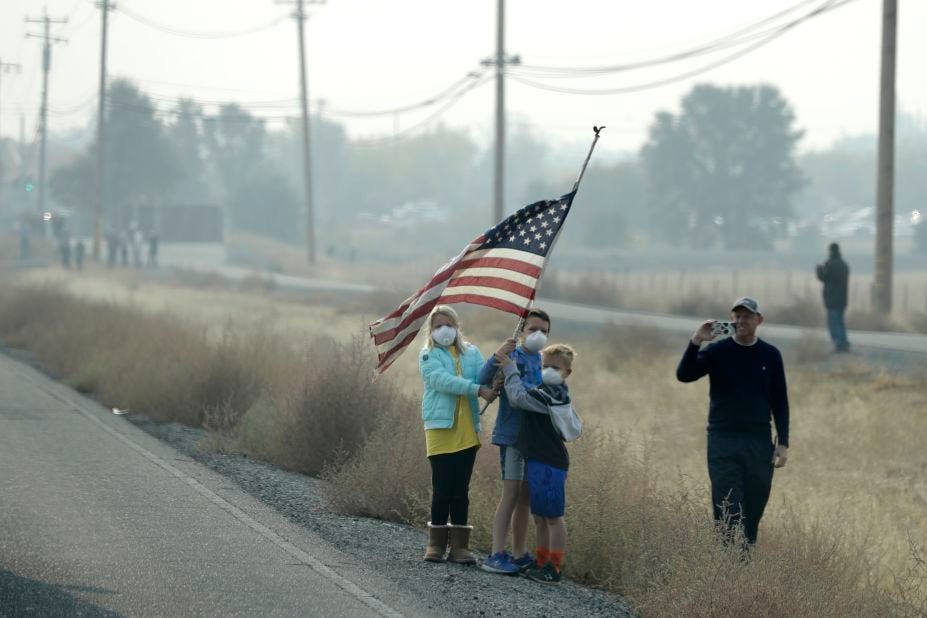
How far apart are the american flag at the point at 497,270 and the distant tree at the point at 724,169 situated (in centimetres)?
10556

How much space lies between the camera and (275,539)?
33.9 ft

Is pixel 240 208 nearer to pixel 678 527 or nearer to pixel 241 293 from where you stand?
pixel 241 293

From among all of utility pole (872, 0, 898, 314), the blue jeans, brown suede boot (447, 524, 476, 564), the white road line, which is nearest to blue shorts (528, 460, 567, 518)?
brown suede boot (447, 524, 476, 564)

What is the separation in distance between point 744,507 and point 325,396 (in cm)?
566

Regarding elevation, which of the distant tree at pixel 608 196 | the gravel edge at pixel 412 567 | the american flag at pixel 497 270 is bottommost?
the gravel edge at pixel 412 567

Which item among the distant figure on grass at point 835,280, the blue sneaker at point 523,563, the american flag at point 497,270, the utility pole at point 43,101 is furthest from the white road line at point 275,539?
the utility pole at point 43,101

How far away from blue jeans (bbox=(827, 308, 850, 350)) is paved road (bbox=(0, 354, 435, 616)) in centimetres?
1459

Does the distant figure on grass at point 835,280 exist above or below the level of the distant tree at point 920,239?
below

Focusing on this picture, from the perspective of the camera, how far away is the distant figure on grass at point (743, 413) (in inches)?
369

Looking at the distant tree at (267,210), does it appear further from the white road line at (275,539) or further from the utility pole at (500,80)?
the white road line at (275,539)

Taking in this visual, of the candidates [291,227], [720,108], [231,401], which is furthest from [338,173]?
[231,401]

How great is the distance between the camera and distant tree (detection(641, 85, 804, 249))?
376ft

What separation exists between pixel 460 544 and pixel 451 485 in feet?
1.42

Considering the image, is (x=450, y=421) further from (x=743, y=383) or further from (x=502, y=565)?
(x=743, y=383)
